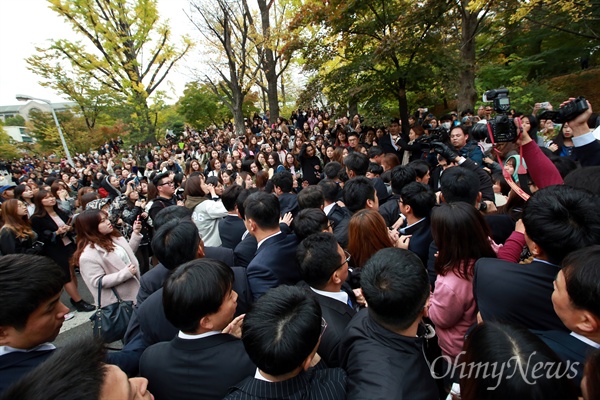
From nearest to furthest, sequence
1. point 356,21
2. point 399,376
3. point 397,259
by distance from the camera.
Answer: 1. point 399,376
2. point 397,259
3. point 356,21

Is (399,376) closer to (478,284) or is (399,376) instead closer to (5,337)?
(478,284)

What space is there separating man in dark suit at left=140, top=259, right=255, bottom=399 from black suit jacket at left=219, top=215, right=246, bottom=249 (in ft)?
6.79

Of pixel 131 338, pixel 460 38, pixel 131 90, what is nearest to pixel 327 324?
pixel 131 338

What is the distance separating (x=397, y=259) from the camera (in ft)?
5.05

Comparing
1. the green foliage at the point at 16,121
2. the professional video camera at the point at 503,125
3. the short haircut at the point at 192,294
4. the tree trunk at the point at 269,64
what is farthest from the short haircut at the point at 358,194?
the green foliage at the point at 16,121

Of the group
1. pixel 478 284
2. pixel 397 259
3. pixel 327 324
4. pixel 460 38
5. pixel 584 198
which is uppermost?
pixel 460 38

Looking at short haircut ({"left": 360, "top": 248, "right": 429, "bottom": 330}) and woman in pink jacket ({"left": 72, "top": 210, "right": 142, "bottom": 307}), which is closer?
short haircut ({"left": 360, "top": 248, "right": 429, "bottom": 330})

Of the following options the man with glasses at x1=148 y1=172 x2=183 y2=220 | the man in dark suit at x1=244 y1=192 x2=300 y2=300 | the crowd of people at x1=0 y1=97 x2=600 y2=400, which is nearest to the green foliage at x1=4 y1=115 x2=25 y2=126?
the man with glasses at x1=148 y1=172 x2=183 y2=220

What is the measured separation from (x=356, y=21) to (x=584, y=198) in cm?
693

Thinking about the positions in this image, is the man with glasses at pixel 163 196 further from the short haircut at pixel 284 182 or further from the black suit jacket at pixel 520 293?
the black suit jacket at pixel 520 293

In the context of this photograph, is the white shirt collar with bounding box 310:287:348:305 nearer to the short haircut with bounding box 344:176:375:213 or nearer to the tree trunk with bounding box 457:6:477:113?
the short haircut with bounding box 344:176:375:213

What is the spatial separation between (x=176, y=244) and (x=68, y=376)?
123 centimetres

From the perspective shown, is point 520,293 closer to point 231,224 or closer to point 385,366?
point 385,366

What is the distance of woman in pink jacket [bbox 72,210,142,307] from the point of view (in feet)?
9.25
